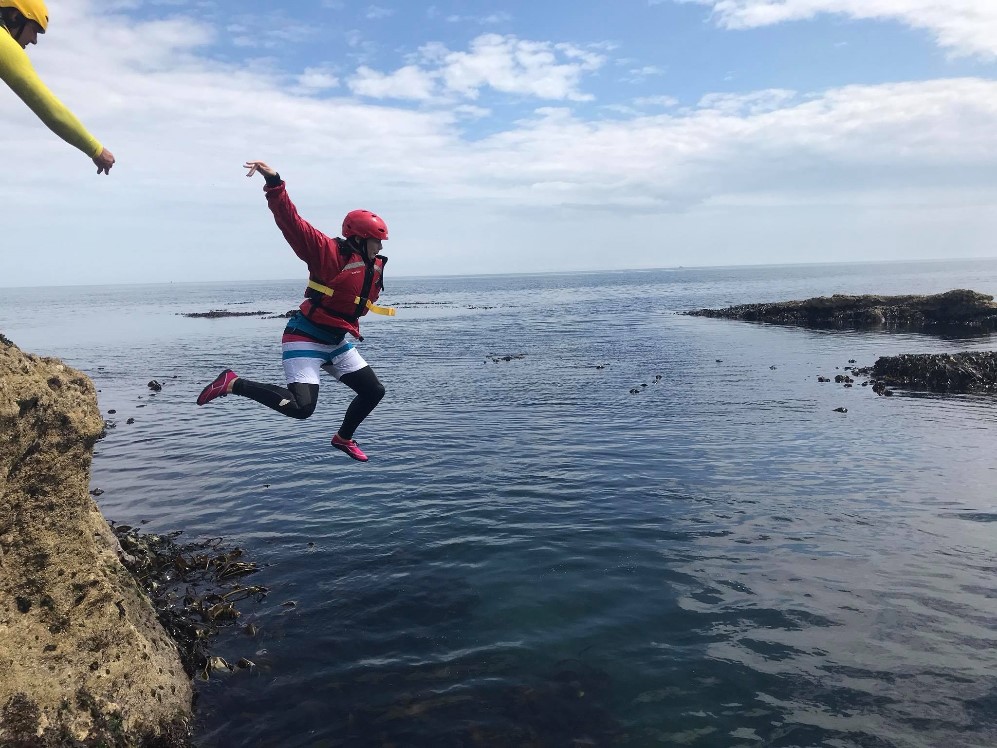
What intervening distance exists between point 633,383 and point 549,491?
55.0ft

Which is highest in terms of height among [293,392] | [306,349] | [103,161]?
[103,161]

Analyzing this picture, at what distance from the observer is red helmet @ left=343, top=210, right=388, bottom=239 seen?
308 inches

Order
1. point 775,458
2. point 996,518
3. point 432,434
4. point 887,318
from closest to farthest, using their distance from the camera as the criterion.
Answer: point 996,518 < point 775,458 < point 432,434 < point 887,318

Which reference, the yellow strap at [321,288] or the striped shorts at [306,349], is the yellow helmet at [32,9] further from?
the striped shorts at [306,349]

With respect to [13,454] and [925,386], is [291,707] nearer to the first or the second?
[13,454]

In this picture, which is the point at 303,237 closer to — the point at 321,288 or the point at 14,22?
the point at 321,288

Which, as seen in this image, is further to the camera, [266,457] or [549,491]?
[266,457]

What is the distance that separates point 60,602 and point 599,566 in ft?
24.5

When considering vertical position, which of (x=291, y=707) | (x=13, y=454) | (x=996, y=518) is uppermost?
(x=13, y=454)

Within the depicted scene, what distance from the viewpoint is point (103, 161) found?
584 centimetres

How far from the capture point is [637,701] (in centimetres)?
722

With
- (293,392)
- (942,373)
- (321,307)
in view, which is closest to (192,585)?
(293,392)

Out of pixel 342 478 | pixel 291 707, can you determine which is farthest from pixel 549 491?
pixel 291 707

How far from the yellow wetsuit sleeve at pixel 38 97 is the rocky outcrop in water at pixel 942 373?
99.1 feet
